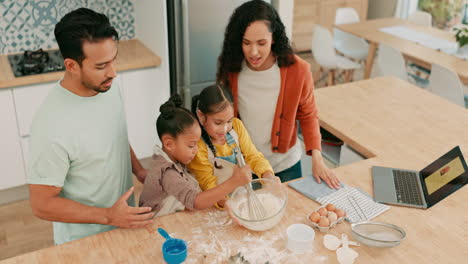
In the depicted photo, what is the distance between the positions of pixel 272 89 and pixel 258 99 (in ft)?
0.23

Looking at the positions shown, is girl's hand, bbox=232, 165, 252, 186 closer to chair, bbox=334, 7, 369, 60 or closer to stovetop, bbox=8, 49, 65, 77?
stovetop, bbox=8, 49, 65, 77

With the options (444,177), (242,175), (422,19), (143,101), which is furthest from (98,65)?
(422,19)

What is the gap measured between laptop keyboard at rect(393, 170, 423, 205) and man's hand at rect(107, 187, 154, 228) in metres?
0.93

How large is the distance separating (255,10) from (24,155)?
6.41 ft

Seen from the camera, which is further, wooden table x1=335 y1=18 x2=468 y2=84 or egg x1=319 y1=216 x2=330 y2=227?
wooden table x1=335 y1=18 x2=468 y2=84

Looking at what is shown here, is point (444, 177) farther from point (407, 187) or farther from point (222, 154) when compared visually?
point (222, 154)

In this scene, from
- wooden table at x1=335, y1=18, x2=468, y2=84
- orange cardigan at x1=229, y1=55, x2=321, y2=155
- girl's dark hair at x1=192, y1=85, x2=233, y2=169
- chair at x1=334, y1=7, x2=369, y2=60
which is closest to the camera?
girl's dark hair at x1=192, y1=85, x2=233, y2=169

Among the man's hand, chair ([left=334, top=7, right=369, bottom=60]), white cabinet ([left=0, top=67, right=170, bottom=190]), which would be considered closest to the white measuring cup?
the man's hand

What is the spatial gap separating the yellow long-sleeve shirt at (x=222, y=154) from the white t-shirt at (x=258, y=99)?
0.39 feet

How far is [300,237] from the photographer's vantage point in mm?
1514

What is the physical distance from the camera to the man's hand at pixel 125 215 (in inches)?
58.7

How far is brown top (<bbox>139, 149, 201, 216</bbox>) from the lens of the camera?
5.26 ft

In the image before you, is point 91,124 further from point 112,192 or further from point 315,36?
point 315,36

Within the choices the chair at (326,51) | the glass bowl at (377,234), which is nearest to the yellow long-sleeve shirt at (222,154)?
the glass bowl at (377,234)
